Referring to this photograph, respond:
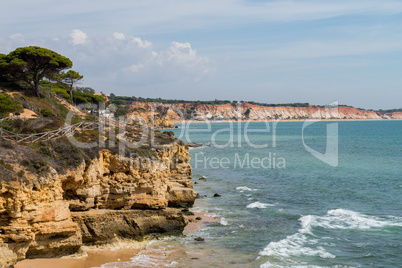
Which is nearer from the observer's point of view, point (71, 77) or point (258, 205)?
point (258, 205)

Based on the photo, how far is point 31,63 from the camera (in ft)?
125

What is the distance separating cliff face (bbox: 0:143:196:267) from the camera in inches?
624

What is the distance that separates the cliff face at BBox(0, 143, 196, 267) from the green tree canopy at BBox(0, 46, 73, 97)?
62.4ft

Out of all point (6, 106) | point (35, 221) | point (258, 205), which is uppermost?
point (6, 106)

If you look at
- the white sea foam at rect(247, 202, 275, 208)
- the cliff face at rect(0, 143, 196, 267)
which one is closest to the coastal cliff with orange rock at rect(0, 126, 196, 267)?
the cliff face at rect(0, 143, 196, 267)

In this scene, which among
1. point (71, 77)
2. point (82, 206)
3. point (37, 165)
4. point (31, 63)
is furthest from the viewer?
point (71, 77)

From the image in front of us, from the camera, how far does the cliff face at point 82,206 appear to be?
15.9m

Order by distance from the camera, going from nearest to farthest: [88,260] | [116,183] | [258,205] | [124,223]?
[88,260]
[124,223]
[116,183]
[258,205]

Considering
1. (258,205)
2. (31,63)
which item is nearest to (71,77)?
(31,63)

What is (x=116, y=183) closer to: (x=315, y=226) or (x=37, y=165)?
(x=37, y=165)

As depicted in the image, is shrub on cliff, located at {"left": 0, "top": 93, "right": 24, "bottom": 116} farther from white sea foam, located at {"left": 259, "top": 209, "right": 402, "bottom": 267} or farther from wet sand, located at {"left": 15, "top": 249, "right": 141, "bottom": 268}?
white sea foam, located at {"left": 259, "top": 209, "right": 402, "bottom": 267}

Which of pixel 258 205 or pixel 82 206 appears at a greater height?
pixel 82 206

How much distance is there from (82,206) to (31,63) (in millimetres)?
22915

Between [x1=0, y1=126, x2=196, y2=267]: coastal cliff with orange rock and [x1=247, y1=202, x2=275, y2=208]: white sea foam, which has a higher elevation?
[x1=0, y1=126, x2=196, y2=267]: coastal cliff with orange rock
